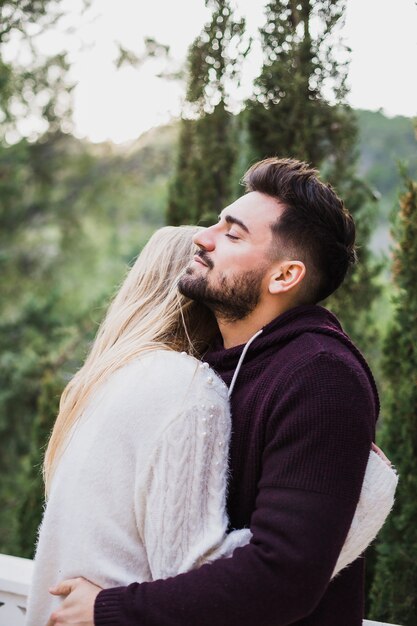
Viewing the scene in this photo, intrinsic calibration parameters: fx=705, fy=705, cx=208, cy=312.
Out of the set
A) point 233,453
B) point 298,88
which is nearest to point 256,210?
point 233,453

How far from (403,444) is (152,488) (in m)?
1.83

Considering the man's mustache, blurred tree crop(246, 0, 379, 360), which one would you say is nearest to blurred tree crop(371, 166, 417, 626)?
blurred tree crop(246, 0, 379, 360)

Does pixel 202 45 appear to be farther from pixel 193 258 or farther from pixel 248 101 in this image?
pixel 193 258

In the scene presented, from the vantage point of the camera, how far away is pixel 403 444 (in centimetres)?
313

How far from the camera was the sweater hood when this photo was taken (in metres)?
1.75

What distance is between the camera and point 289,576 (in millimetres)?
1425

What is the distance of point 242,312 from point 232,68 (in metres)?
2.02

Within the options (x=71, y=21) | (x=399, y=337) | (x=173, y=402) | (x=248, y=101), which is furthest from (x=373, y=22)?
(x=71, y=21)

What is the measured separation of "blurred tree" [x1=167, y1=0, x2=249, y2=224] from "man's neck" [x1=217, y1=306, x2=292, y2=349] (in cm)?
179

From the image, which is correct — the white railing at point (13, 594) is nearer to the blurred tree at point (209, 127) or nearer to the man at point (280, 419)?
the man at point (280, 419)

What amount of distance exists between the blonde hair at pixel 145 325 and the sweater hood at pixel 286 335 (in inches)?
6.6

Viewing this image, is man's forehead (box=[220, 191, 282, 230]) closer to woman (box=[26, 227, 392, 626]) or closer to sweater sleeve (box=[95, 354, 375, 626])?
woman (box=[26, 227, 392, 626])

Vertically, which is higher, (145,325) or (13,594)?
(145,325)

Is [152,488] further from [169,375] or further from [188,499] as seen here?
[169,375]
